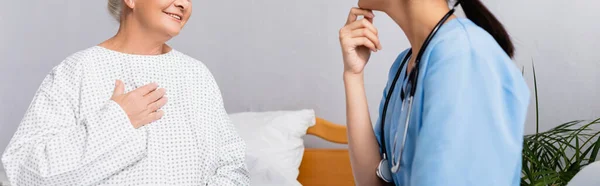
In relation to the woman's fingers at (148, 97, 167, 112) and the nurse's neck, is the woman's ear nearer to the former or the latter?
the woman's fingers at (148, 97, 167, 112)

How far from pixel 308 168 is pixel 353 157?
56.3 inches

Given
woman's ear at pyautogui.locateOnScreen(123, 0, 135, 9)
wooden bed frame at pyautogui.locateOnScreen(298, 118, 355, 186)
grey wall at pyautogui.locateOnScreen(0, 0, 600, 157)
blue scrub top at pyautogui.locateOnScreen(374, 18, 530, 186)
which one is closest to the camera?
blue scrub top at pyautogui.locateOnScreen(374, 18, 530, 186)

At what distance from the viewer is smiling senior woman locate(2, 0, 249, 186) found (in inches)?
61.2

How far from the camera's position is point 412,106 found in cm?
113

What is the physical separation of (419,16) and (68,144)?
797 millimetres

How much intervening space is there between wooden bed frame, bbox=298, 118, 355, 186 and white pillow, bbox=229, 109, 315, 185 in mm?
66

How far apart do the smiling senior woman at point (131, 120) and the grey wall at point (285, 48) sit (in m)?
1.10

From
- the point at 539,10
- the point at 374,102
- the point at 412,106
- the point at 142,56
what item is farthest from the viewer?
the point at 374,102

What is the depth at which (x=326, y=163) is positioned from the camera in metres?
2.86

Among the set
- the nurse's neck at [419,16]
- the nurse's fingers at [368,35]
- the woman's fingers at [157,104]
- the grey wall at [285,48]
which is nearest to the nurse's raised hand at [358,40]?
the nurse's fingers at [368,35]

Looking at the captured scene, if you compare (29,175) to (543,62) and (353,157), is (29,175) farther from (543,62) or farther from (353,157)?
(543,62)

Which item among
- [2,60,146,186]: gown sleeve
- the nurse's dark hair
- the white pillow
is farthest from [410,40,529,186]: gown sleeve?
the white pillow

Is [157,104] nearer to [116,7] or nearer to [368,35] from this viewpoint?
[116,7]

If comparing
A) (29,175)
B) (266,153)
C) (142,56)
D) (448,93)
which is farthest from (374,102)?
(448,93)
